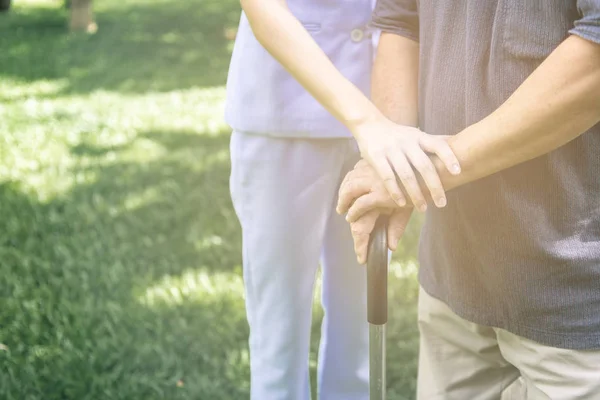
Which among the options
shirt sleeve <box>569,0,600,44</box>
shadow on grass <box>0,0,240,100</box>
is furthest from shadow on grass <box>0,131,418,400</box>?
shadow on grass <box>0,0,240,100</box>

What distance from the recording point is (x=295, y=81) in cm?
207

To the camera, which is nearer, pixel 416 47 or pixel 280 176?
pixel 416 47

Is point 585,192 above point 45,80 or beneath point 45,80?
above

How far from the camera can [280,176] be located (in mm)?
2123

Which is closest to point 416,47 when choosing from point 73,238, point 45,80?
point 73,238

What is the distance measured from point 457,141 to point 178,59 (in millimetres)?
9036

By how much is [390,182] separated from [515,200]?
247 millimetres

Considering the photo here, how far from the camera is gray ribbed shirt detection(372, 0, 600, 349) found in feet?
4.63

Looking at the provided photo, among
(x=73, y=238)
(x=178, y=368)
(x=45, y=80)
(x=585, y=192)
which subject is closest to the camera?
(x=585, y=192)

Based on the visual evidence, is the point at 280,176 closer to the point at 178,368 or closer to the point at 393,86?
the point at 393,86

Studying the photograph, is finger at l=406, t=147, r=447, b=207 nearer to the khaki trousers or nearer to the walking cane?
the walking cane

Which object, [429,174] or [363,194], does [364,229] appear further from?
[429,174]

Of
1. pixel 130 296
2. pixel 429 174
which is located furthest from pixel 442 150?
pixel 130 296

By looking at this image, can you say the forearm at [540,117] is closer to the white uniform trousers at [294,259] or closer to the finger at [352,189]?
the finger at [352,189]
